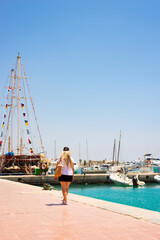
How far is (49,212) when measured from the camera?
8070 millimetres

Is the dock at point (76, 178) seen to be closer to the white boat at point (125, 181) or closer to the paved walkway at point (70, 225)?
the white boat at point (125, 181)

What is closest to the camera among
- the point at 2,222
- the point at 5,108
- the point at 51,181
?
the point at 2,222

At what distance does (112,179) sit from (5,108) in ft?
72.0

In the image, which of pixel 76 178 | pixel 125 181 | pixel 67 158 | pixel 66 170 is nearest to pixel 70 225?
pixel 66 170

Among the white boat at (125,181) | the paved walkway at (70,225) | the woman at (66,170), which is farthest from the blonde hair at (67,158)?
the white boat at (125,181)

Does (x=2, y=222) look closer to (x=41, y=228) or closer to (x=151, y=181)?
(x=41, y=228)

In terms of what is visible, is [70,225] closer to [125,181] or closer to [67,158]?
[67,158]

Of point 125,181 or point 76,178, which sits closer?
point 125,181

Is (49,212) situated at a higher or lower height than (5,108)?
lower

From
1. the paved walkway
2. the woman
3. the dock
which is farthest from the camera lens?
the dock

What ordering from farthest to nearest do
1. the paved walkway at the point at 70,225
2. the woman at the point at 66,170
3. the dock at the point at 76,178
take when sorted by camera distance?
1. the dock at the point at 76,178
2. the woman at the point at 66,170
3. the paved walkway at the point at 70,225

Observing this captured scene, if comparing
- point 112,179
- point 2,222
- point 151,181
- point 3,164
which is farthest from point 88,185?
point 2,222

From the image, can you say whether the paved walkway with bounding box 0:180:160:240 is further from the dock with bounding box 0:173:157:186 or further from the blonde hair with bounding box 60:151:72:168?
the dock with bounding box 0:173:157:186

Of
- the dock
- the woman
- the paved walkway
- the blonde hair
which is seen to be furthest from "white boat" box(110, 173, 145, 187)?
the paved walkway
